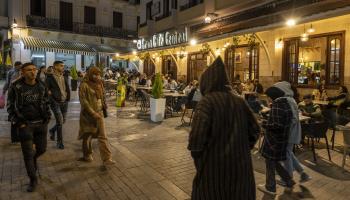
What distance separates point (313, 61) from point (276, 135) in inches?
384

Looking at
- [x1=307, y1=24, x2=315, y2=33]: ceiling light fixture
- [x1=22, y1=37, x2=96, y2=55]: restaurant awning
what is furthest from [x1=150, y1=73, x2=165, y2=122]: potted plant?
[x1=22, y1=37, x2=96, y2=55]: restaurant awning

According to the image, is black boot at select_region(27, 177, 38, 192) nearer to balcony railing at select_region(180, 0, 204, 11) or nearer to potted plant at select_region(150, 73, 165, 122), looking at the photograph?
potted plant at select_region(150, 73, 165, 122)

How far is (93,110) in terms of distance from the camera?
5.66 metres

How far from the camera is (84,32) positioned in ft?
102

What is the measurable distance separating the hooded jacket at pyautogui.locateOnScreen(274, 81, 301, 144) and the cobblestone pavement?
0.81 metres

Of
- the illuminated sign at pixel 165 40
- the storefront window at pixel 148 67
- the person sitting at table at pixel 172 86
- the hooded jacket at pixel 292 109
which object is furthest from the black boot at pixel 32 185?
the storefront window at pixel 148 67

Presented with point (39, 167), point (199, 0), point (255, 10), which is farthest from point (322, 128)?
point (199, 0)

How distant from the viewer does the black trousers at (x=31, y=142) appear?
453 cm

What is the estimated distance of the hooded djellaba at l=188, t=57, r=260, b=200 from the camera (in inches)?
103

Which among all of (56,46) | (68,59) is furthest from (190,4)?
(68,59)

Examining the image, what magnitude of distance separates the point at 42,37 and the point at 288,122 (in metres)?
26.9

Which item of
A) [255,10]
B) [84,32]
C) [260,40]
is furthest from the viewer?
[84,32]

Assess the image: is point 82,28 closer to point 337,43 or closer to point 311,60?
point 311,60

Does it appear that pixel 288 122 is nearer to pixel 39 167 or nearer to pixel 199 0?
pixel 39 167
